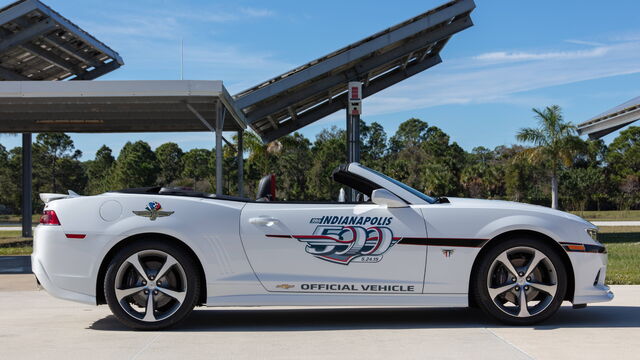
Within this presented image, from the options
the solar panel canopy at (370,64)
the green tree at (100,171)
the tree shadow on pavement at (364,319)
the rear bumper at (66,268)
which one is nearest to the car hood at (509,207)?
the tree shadow on pavement at (364,319)

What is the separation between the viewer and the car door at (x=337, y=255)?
5.10m

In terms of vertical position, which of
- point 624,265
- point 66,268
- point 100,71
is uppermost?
point 100,71

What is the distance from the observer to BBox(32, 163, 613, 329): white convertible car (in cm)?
511

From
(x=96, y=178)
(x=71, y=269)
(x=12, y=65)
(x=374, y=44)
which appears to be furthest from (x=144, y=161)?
(x=71, y=269)

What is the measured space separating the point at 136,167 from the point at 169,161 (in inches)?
736

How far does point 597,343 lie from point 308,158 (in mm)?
55838

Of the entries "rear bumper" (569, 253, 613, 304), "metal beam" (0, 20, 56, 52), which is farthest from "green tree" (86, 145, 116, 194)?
"rear bumper" (569, 253, 613, 304)

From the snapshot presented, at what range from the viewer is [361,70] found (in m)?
16.8

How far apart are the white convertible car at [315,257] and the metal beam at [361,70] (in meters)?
11.6

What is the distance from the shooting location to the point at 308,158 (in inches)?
2373

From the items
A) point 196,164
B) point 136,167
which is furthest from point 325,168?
point 196,164

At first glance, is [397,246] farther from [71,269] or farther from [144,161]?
[144,161]

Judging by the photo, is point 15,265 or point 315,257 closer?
point 315,257

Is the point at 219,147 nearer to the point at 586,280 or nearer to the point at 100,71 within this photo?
the point at 586,280
